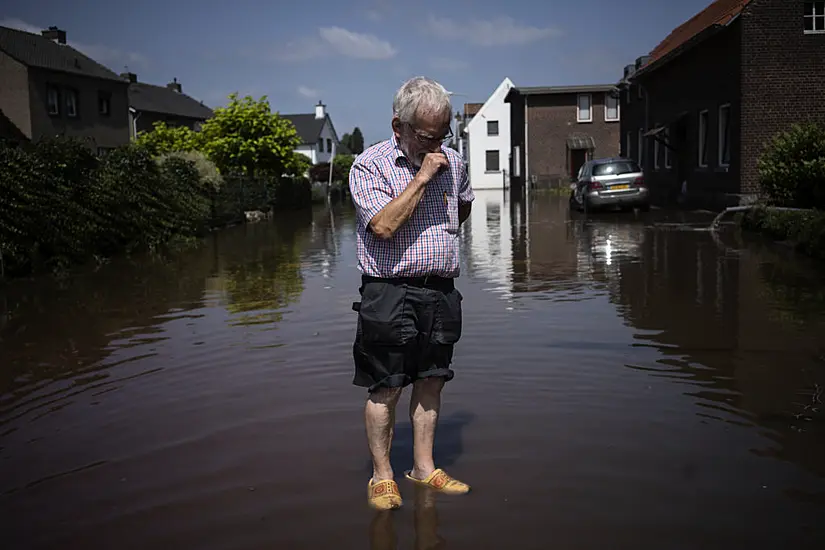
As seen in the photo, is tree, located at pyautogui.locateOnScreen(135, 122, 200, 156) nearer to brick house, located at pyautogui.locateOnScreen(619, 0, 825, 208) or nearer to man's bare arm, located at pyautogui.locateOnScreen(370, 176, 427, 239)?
brick house, located at pyautogui.locateOnScreen(619, 0, 825, 208)

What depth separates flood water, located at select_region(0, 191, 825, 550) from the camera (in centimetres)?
359

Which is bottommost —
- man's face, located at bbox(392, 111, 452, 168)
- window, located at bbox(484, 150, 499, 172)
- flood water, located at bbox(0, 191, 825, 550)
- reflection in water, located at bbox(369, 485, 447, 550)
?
reflection in water, located at bbox(369, 485, 447, 550)

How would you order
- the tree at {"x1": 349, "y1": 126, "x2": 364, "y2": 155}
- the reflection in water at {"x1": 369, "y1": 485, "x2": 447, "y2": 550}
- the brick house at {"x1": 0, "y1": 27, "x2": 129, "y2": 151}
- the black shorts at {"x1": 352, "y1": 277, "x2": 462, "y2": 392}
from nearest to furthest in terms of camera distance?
the reflection in water at {"x1": 369, "y1": 485, "x2": 447, "y2": 550} < the black shorts at {"x1": 352, "y1": 277, "x2": 462, "y2": 392} < the brick house at {"x1": 0, "y1": 27, "x2": 129, "y2": 151} < the tree at {"x1": 349, "y1": 126, "x2": 364, "y2": 155}

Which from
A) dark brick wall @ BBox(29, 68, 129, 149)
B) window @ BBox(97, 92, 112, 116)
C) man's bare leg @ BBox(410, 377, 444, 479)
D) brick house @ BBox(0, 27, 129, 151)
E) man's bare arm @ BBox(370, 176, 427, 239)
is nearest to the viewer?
man's bare arm @ BBox(370, 176, 427, 239)

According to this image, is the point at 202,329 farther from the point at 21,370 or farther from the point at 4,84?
the point at 4,84

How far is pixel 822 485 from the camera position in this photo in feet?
12.8

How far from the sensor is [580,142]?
2128 inches

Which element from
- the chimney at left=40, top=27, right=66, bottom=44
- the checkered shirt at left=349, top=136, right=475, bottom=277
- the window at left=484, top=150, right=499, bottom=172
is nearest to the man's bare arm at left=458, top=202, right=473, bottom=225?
the checkered shirt at left=349, top=136, right=475, bottom=277

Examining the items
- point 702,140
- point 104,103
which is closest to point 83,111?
point 104,103

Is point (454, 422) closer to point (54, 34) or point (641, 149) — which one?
point (641, 149)

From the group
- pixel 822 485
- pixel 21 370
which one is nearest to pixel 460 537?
pixel 822 485

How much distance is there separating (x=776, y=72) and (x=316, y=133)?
65.5 meters

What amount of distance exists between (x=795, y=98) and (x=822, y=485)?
839 inches

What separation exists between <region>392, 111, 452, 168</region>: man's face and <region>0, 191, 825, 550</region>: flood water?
153cm
